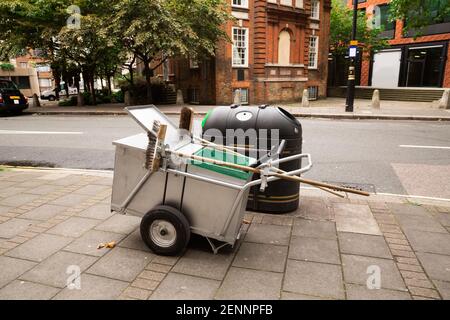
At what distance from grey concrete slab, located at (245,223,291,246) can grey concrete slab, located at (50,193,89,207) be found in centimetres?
271

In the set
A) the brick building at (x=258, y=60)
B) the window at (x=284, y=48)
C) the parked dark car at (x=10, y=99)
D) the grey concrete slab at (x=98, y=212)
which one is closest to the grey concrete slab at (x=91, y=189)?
the grey concrete slab at (x=98, y=212)

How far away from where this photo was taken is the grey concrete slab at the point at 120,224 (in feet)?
14.3

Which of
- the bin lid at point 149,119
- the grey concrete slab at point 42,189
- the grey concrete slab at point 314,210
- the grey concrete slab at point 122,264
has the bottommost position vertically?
the grey concrete slab at point 314,210

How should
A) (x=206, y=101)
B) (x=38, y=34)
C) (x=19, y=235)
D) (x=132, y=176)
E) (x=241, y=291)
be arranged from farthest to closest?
(x=206, y=101) → (x=38, y=34) → (x=19, y=235) → (x=132, y=176) → (x=241, y=291)

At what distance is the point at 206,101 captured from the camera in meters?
24.5

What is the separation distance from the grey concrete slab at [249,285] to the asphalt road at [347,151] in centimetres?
366

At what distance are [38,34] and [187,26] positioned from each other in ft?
29.8

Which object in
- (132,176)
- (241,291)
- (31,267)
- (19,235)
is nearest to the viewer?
(241,291)

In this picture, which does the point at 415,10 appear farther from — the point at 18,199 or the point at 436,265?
the point at 18,199

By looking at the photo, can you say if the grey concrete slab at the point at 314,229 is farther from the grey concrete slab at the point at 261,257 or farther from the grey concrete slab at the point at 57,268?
the grey concrete slab at the point at 57,268

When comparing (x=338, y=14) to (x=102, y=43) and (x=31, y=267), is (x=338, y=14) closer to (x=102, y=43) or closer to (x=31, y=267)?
(x=102, y=43)

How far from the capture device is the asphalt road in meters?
6.71

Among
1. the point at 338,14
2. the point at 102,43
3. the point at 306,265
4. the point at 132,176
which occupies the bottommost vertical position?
the point at 306,265

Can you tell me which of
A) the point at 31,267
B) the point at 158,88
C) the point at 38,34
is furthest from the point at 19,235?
the point at 158,88
